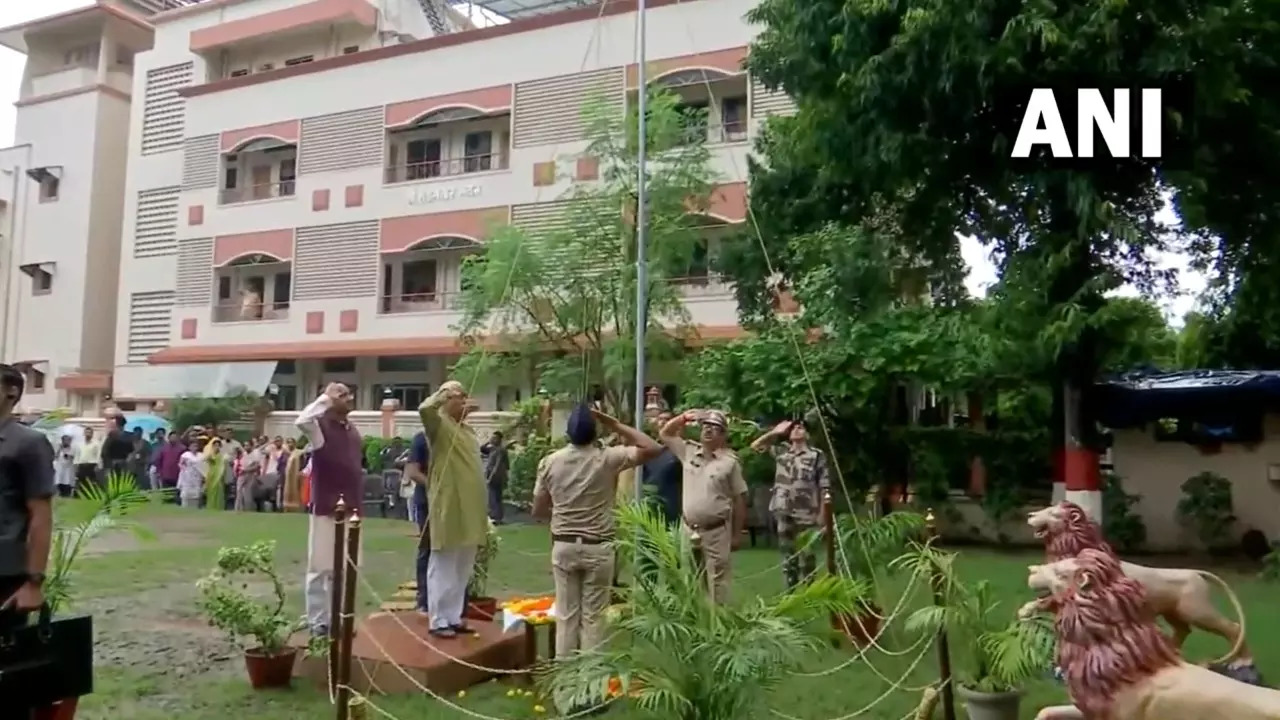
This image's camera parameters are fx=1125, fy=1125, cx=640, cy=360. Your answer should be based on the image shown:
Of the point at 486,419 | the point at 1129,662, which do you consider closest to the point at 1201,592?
the point at 1129,662

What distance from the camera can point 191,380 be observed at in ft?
84.1

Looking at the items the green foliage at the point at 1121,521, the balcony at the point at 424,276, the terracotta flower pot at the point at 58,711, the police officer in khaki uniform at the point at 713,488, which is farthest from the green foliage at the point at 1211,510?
the balcony at the point at 424,276

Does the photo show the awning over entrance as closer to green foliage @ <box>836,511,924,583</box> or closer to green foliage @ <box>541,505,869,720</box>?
green foliage @ <box>836,511,924,583</box>

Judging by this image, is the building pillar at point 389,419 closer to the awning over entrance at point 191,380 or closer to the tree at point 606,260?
the awning over entrance at point 191,380

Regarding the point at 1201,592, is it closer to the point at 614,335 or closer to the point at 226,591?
the point at 226,591

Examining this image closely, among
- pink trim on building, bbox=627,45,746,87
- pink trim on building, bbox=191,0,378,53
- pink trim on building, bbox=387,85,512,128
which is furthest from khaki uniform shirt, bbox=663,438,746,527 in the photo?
pink trim on building, bbox=191,0,378,53

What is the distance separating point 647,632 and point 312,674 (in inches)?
105

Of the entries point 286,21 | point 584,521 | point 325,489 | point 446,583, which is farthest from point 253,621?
point 286,21

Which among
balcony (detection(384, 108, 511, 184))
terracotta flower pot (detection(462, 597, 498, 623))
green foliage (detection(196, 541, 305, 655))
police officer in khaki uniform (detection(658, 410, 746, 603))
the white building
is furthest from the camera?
balcony (detection(384, 108, 511, 184))

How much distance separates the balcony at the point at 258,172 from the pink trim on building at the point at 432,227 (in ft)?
11.4

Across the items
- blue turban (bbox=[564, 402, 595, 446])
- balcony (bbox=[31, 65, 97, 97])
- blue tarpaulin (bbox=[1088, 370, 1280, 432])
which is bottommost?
blue turban (bbox=[564, 402, 595, 446])

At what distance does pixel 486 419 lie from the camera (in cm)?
2102

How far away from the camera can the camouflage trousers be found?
7.60 m

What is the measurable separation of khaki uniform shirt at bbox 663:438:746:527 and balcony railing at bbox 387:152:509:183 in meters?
17.1
